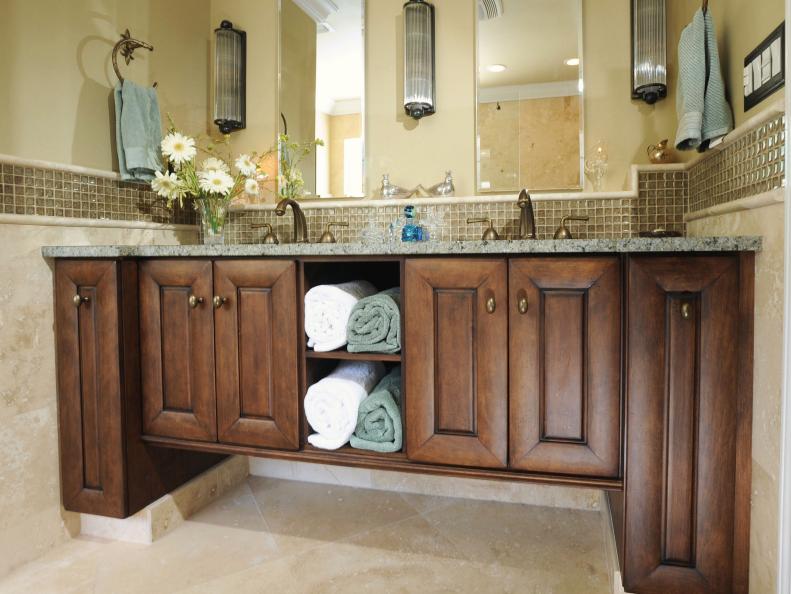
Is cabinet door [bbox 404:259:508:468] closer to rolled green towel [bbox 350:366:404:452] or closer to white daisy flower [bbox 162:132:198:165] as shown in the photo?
rolled green towel [bbox 350:366:404:452]

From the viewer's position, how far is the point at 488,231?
6.14 feet

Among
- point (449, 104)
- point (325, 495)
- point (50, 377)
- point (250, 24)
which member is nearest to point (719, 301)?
point (449, 104)

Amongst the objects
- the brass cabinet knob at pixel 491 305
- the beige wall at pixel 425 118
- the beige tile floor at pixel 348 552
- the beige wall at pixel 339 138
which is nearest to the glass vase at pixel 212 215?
the beige wall at pixel 339 138

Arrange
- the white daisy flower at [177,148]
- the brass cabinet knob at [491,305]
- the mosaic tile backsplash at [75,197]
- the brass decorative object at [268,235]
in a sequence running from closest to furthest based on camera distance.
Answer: the brass cabinet knob at [491,305], the mosaic tile backsplash at [75,197], the white daisy flower at [177,148], the brass decorative object at [268,235]

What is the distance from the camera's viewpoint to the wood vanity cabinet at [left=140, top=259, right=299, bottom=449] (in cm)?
150

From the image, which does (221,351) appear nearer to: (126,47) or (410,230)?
(410,230)

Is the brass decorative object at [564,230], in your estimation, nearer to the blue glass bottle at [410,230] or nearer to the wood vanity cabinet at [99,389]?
the blue glass bottle at [410,230]

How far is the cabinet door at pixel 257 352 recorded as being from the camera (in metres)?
1.50

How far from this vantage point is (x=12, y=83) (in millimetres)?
1551

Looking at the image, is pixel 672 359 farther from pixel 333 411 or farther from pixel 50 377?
pixel 50 377

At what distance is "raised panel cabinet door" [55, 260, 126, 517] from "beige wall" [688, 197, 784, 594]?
5.38 ft

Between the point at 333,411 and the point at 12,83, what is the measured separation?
132 cm

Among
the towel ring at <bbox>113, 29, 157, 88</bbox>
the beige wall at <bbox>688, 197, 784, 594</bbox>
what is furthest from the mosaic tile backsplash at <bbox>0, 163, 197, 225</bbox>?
the beige wall at <bbox>688, 197, 784, 594</bbox>

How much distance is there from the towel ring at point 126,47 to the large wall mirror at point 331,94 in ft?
1.97
